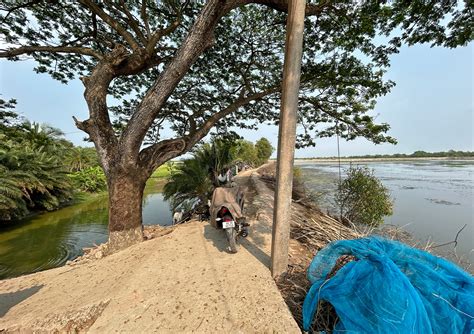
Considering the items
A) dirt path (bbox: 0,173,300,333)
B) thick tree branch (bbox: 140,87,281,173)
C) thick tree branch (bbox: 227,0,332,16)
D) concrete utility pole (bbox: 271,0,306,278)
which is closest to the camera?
dirt path (bbox: 0,173,300,333)

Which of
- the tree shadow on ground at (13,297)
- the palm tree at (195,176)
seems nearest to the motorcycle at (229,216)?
the tree shadow on ground at (13,297)

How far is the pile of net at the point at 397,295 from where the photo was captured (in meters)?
1.36

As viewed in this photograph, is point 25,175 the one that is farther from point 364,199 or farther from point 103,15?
point 364,199

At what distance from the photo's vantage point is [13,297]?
3.29 m

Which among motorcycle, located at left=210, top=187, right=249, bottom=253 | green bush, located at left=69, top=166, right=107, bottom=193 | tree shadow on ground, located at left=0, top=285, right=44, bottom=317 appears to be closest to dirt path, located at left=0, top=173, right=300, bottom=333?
tree shadow on ground, located at left=0, top=285, right=44, bottom=317

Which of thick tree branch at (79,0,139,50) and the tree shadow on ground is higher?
thick tree branch at (79,0,139,50)

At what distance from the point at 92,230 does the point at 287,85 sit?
11.9 meters

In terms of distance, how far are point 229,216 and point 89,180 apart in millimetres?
23850

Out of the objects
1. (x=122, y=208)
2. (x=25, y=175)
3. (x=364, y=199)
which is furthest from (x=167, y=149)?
(x=25, y=175)

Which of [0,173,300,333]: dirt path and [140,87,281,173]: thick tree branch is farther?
[140,87,281,173]: thick tree branch

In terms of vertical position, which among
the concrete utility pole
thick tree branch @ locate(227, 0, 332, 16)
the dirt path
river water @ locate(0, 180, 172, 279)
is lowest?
river water @ locate(0, 180, 172, 279)

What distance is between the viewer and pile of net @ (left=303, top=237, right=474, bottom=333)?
136 cm

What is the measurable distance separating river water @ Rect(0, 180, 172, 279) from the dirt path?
385 cm

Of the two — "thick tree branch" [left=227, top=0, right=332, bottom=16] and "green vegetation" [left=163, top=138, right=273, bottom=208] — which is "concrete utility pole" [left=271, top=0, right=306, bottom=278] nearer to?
"thick tree branch" [left=227, top=0, right=332, bottom=16]
